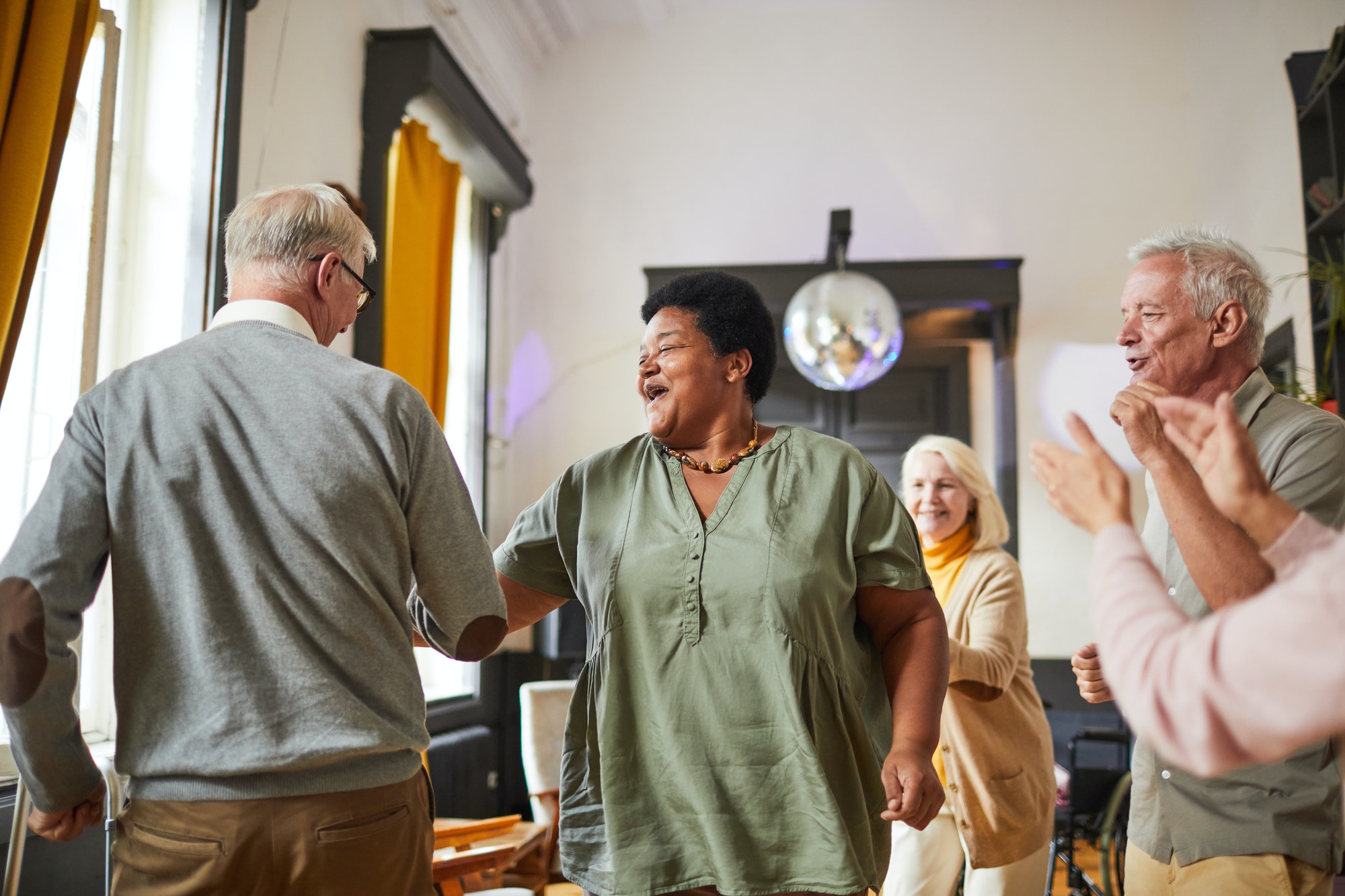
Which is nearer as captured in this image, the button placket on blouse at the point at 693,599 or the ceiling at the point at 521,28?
the button placket on blouse at the point at 693,599

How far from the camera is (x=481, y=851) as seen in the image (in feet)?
9.50

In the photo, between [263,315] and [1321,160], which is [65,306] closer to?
[263,315]

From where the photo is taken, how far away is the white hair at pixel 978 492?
263 cm

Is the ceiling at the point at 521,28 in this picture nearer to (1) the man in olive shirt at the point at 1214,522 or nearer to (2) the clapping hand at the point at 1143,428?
(1) the man in olive shirt at the point at 1214,522

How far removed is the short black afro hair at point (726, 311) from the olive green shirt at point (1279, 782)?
26.7 inches

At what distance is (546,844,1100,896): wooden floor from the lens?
432 cm

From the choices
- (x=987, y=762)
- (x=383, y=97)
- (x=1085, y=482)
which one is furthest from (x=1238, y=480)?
(x=383, y=97)

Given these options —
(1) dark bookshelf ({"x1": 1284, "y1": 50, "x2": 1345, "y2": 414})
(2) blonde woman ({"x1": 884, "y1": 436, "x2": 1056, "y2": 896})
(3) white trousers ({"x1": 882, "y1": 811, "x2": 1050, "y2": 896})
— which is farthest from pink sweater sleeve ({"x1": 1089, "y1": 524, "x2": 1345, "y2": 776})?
(1) dark bookshelf ({"x1": 1284, "y1": 50, "x2": 1345, "y2": 414})

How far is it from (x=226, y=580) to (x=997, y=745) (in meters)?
1.80

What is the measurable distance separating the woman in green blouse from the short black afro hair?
0.18 ft

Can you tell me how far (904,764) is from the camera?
139 cm

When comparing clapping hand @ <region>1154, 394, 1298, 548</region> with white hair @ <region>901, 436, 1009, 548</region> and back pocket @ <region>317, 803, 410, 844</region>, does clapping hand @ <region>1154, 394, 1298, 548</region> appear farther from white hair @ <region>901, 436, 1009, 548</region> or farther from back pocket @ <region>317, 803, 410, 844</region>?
white hair @ <region>901, 436, 1009, 548</region>

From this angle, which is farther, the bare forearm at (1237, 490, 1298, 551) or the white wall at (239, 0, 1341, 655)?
the white wall at (239, 0, 1341, 655)

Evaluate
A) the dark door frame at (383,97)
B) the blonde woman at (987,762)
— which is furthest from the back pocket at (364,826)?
the dark door frame at (383,97)
